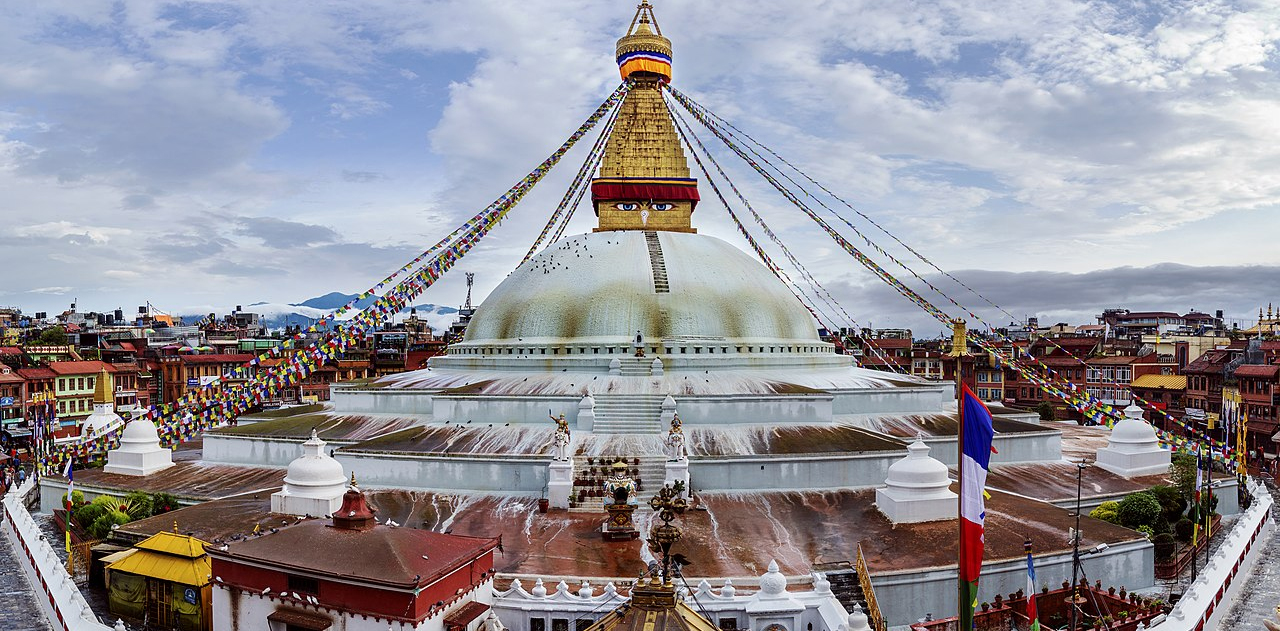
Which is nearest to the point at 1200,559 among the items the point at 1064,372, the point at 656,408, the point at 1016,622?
the point at 1016,622

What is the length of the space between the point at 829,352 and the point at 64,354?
3875 cm

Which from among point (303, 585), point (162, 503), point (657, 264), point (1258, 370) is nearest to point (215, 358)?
point (657, 264)

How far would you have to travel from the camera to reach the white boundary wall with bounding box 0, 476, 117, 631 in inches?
433

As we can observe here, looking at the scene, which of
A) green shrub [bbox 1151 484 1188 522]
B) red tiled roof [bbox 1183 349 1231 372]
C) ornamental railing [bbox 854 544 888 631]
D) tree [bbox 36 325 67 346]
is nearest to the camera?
ornamental railing [bbox 854 544 888 631]

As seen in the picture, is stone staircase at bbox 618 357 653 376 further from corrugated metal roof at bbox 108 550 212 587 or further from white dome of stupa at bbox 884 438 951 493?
corrugated metal roof at bbox 108 550 212 587

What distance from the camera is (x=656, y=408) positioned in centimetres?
1895

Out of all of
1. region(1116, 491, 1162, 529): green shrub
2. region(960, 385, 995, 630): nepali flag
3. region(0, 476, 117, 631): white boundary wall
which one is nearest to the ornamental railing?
region(960, 385, 995, 630): nepali flag

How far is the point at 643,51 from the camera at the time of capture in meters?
28.0

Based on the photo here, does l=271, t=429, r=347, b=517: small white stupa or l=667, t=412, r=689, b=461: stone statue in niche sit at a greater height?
l=667, t=412, r=689, b=461: stone statue in niche

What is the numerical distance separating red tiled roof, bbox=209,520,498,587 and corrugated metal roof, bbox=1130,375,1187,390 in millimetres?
40450

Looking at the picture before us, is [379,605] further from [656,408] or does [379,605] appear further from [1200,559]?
[1200,559]

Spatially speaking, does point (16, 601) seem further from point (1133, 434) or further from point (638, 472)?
point (1133, 434)

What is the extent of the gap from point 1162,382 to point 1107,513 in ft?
99.9

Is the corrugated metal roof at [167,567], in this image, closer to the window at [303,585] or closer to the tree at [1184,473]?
the window at [303,585]
